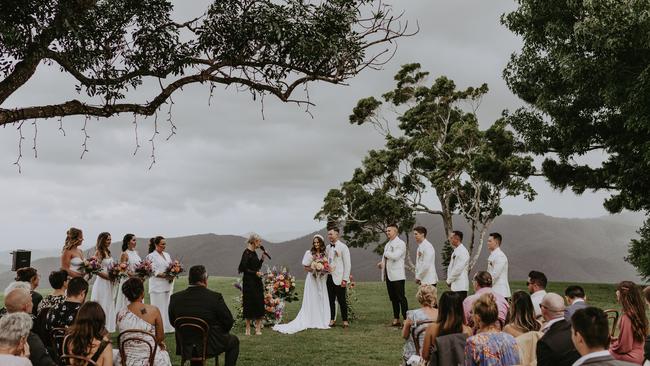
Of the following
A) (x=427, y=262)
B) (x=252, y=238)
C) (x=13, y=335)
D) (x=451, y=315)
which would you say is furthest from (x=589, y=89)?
(x=13, y=335)

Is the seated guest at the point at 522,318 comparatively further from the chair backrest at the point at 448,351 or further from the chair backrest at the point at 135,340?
the chair backrest at the point at 135,340

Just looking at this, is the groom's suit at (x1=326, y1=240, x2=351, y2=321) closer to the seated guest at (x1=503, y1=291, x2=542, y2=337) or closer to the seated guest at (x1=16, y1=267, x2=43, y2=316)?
the seated guest at (x1=16, y1=267, x2=43, y2=316)

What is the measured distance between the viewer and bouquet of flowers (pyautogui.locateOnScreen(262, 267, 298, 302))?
1237 cm

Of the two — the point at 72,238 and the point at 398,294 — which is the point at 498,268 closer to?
the point at 398,294

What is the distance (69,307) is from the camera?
235 inches

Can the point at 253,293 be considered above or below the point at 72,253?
below

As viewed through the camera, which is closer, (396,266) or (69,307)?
(69,307)

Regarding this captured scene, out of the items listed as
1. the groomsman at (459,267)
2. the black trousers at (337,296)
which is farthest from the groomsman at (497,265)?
the black trousers at (337,296)

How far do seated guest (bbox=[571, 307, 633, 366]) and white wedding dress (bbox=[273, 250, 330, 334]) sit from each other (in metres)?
8.94

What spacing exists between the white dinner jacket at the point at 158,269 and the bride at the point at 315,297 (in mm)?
2914

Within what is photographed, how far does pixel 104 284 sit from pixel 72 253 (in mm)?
1546

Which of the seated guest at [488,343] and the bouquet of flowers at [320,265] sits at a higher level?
the bouquet of flowers at [320,265]

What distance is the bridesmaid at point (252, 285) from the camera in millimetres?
10797

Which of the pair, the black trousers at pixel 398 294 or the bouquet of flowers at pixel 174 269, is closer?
the bouquet of flowers at pixel 174 269
